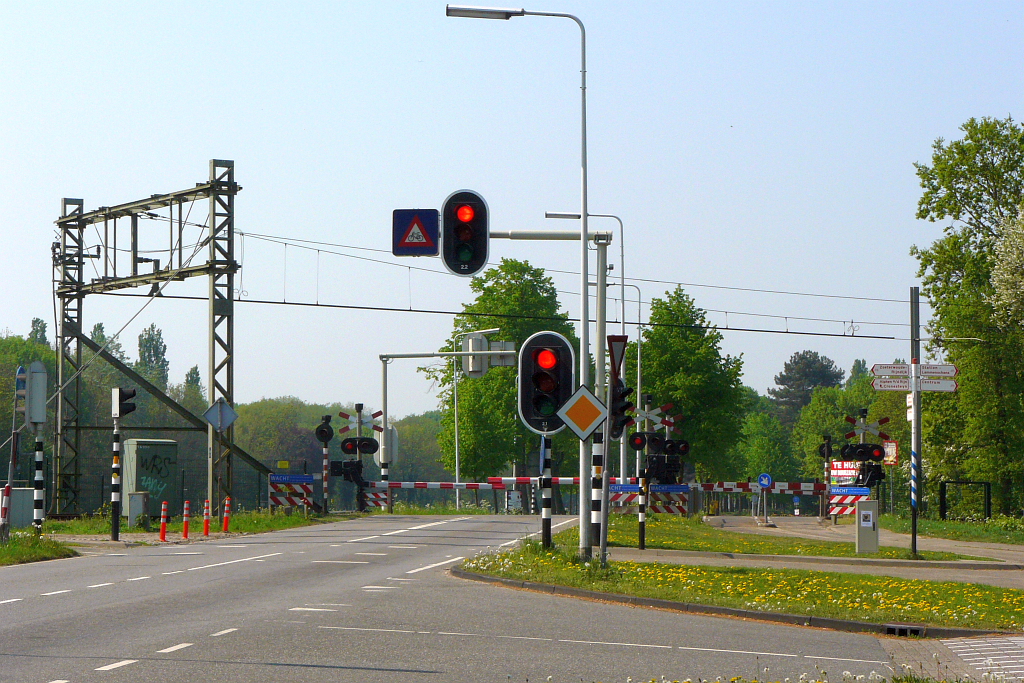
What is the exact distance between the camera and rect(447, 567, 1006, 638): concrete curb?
11.9m

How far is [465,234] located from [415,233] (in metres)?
0.89

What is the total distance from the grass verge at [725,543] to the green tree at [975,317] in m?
14.7

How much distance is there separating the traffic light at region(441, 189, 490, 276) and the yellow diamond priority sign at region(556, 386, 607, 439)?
7.70 ft

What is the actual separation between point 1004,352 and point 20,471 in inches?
2229

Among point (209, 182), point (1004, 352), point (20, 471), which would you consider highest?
point (209, 182)

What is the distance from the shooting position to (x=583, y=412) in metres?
16.0

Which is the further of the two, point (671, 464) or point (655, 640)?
point (671, 464)

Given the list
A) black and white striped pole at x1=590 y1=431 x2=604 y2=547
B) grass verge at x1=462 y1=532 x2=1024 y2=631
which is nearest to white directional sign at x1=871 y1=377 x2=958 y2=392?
grass verge at x1=462 y1=532 x2=1024 y2=631

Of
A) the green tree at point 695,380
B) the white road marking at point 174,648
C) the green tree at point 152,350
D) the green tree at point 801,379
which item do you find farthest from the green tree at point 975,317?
the green tree at point 152,350

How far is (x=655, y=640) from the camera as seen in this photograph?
10812 mm

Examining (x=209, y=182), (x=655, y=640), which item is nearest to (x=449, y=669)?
(x=655, y=640)

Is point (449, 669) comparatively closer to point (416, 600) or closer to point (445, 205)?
point (416, 600)

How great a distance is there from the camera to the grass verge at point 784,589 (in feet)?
42.4

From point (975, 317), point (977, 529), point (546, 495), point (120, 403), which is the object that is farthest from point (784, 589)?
point (975, 317)
